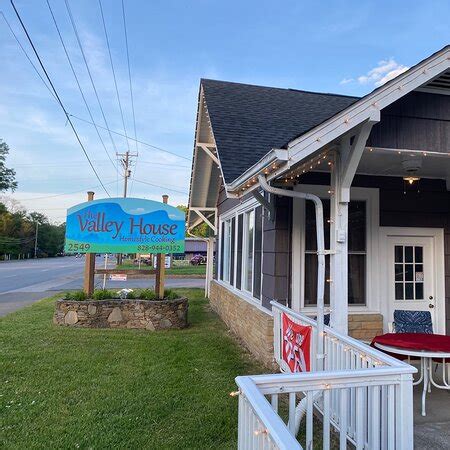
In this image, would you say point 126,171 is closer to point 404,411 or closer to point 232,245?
point 232,245

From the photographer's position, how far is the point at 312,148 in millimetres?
3557

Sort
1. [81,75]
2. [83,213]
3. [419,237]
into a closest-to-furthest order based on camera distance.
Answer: [419,237]
[83,213]
[81,75]

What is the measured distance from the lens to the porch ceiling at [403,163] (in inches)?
166

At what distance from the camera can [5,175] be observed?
199ft

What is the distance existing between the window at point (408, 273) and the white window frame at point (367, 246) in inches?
20.1

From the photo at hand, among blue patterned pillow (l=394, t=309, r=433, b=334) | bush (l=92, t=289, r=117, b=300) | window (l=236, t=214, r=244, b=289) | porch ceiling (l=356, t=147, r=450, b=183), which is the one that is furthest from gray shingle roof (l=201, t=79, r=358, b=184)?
Result: bush (l=92, t=289, r=117, b=300)

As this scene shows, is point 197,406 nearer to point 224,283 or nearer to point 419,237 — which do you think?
point 419,237

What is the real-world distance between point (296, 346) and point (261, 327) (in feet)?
4.74

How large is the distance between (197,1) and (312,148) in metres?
8.08

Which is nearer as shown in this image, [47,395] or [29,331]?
[47,395]

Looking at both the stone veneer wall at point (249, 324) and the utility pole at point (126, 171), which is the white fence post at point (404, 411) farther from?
the utility pole at point (126, 171)

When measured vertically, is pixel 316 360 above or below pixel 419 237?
below

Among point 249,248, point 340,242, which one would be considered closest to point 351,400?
point 340,242

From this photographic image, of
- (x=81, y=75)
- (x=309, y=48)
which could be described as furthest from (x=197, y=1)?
(x=309, y=48)
